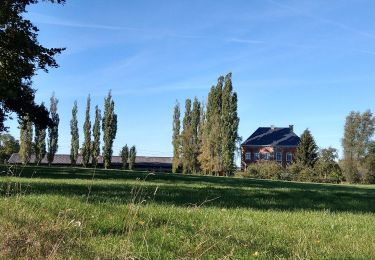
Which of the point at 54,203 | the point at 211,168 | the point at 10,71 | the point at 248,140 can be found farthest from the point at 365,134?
the point at 54,203

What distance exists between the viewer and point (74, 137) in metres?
75.3

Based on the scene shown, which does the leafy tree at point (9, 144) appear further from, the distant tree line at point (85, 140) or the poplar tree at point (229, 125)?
the poplar tree at point (229, 125)

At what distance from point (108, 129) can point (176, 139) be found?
11.5m

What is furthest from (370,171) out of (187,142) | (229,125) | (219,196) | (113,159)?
(219,196)

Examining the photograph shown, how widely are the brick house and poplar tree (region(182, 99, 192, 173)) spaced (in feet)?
60.4

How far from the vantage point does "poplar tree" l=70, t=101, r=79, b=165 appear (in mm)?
74500

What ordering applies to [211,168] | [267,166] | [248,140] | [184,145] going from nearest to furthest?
→ [267,166] → [211,168] → [184,145] → [248,140]

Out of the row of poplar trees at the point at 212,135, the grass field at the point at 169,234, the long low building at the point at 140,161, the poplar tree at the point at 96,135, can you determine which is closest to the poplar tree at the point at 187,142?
the row of poplar trees at the point at 212,135

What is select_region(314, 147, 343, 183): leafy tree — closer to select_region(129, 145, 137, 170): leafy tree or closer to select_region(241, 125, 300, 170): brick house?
select_region(241, 125, 300, 170): brick house

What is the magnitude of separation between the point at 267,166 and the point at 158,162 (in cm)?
4223

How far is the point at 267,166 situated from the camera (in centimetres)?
5878

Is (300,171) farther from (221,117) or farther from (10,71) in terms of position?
(10,71)

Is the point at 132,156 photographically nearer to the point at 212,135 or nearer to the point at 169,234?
the point at 212,135

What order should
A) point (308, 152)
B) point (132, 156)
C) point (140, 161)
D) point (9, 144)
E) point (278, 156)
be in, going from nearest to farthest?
point (308, 152), point (132, 156), point (278, 156), point (9, 144), point (140, 161)
